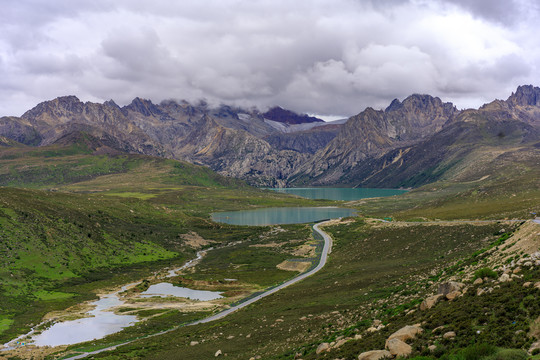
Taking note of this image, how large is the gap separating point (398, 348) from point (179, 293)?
85760 mm

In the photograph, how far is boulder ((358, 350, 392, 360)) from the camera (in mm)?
25484

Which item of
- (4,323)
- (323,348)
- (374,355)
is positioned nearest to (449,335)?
(374,355)

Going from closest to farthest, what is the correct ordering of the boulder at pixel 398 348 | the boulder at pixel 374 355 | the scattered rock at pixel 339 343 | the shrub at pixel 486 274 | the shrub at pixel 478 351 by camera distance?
1. the shrub at pixel 478 351
2. the boulder at pixel 398 348
3. the boulder at pixel 374 355
4. the scattered rock at pixel 339 343
5. the shrub at pixel 486 274

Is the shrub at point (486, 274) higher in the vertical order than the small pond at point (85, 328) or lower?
higher

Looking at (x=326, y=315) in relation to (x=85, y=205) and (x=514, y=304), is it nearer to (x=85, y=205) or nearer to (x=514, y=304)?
(x=514, y=304)

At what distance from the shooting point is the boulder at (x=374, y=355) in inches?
1003

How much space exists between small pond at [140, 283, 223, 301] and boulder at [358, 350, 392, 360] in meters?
73.5

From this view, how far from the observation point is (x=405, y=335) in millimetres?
27703

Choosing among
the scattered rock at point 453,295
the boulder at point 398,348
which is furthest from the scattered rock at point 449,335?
the scattered rock at point 453,295

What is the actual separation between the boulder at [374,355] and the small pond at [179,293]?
73484 millimetres

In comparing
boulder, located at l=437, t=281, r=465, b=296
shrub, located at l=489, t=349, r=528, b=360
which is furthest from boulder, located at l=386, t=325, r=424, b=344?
boulder, located at l=437, t=281, r=465, b=296

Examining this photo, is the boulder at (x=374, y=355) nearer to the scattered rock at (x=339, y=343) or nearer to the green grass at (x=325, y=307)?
the green grass at (x=325, y=307)

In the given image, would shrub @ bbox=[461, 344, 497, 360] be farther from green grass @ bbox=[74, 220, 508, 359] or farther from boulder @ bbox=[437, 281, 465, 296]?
boulder @ bbox=[437, 281, 465, 296]

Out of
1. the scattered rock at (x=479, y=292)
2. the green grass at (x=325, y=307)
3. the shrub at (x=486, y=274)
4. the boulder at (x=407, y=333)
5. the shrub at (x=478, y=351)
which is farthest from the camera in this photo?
the green grass at (x=325, y=307)
